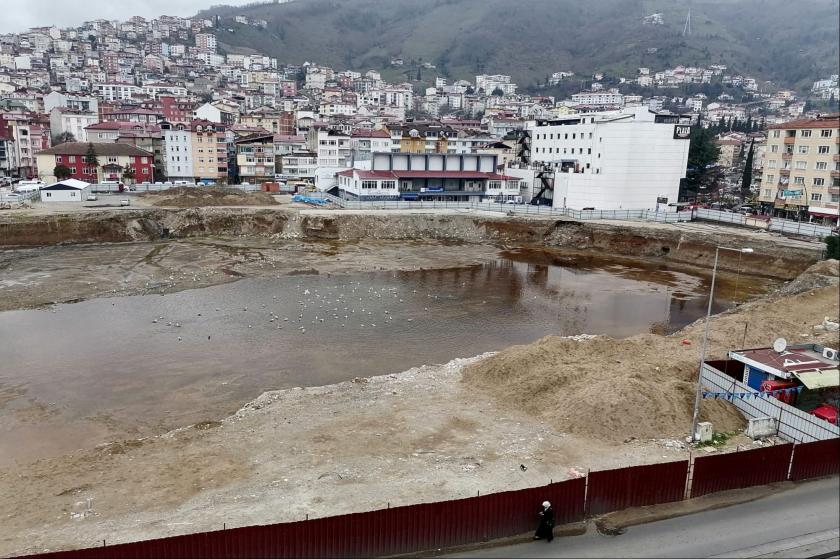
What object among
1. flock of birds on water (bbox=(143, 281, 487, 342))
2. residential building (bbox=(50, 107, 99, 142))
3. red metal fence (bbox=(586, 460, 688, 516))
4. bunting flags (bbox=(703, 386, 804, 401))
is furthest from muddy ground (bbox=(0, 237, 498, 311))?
residential building (bbox=(50, 107, 99, 142))

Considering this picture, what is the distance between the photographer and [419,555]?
12.5 metres

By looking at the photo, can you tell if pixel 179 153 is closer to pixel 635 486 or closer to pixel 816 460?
pixel 635 486

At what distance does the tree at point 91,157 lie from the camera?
84500 millimetres

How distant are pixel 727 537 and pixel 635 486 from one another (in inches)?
83.1

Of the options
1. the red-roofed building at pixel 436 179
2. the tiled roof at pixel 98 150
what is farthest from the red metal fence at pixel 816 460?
the tiled roof at pixel 98 150

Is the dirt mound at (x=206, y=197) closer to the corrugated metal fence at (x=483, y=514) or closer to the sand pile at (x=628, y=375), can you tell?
the sand pile at (x=628, y=375)

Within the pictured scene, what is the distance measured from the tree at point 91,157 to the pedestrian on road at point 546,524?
90.2 meters

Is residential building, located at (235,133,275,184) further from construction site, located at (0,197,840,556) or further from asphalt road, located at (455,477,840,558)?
asphalt road, located at (455,477,840,558)

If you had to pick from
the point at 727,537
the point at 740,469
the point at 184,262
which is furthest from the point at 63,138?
the point at 727,537

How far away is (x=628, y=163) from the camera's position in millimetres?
68625

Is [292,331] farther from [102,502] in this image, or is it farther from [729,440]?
[729,440]

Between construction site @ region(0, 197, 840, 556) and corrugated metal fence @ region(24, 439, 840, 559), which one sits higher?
corrugated metal fence @ region(24, 439, 840, 559)

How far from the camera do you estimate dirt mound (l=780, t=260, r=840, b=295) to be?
37.3 m

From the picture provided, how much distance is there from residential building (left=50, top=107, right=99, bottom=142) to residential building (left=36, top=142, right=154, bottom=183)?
35246 millimetres
